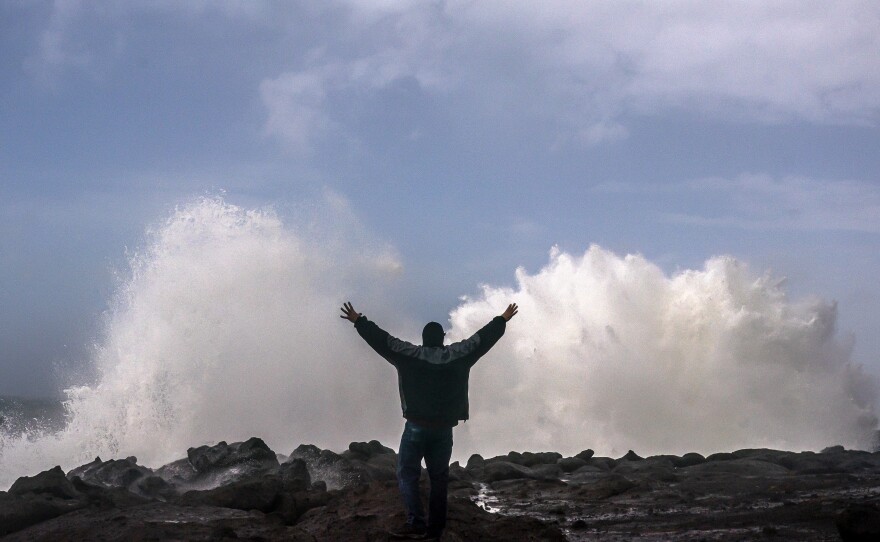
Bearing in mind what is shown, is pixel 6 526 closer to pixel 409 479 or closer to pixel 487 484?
pixel 409 479

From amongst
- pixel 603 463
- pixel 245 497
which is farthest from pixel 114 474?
pixel 603 463

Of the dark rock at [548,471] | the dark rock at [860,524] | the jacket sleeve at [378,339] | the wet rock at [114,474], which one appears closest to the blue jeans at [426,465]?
the jacket sleeve at [378,339]

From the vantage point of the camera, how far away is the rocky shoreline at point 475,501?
264 inches

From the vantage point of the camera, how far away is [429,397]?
598cm

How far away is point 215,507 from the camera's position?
7938mm

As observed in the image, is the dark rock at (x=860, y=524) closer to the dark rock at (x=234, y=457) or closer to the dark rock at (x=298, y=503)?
the dark rock at (x=298, y=503)

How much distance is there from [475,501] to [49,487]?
504 cm

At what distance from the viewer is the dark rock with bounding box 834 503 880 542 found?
5656 millimetres

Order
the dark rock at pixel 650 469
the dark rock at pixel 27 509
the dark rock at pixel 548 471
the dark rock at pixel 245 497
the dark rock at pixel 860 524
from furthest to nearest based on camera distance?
the dark rock at pixel 548 471 → the dark rock at pixel 650 469 → the dark rock at pixel 245 497 → the dark rock at pixel 27 509 → the dark rock at pixel 860 524

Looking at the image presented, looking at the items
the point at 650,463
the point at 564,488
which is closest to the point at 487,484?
the point at 564,488

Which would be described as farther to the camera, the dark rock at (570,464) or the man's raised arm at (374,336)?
the dark rock at (570,464)

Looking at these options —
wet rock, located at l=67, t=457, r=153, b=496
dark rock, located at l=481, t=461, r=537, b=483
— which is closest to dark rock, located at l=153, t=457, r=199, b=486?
wet rock, located at l=67, t=457, r=153, b=496

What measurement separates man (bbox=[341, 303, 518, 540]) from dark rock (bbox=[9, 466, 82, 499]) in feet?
16.0

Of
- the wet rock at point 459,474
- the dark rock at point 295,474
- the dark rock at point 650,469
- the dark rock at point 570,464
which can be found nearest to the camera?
the dark rock at point 295,474
